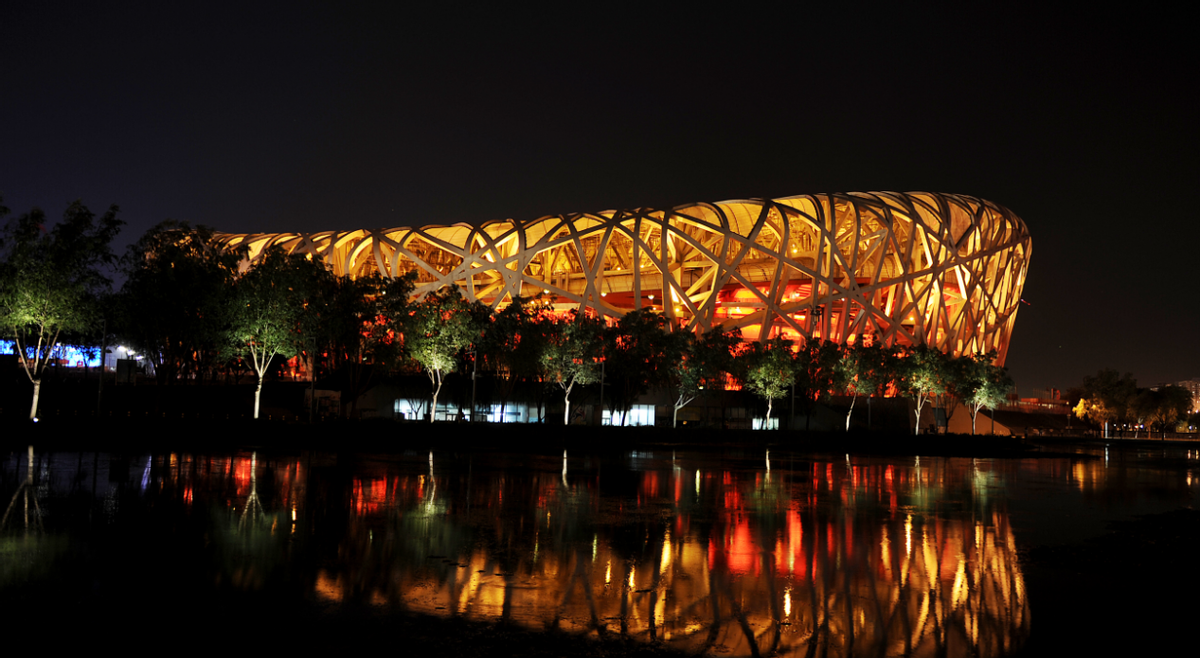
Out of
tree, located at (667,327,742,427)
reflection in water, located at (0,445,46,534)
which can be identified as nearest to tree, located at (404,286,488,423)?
tree, located at (667,327,742,427)

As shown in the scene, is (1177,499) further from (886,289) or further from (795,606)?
(886,289)

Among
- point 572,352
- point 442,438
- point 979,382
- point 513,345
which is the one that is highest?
point 513,345

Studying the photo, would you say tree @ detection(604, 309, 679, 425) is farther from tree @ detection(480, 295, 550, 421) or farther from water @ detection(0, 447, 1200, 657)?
water @ detection(0, 447, 1200, 657)

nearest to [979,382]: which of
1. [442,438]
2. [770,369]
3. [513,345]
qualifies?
[770,369]

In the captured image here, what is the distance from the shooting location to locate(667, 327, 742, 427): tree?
162 feet

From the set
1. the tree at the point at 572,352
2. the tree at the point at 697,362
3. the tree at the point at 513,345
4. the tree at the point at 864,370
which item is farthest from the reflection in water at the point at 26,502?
the tree at the point at 864,370

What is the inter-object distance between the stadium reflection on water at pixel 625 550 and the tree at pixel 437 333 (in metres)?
18.0

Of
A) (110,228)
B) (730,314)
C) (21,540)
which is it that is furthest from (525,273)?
(21,540)

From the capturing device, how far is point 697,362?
162ft

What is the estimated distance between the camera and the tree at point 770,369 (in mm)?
50938

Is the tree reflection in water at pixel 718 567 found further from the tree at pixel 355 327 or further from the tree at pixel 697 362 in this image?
the tree at pixel 697 362

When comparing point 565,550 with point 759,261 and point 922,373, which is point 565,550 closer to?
point 922,373

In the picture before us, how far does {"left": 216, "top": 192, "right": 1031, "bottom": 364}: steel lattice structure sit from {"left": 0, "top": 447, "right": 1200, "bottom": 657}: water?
47422 mm

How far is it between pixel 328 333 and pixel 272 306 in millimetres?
3048
